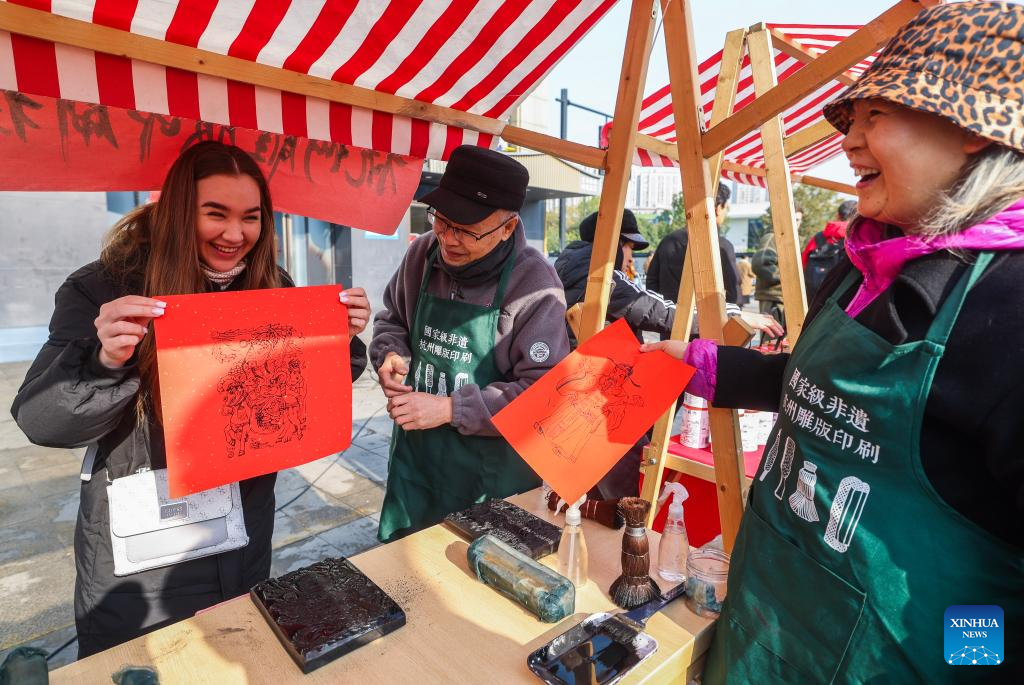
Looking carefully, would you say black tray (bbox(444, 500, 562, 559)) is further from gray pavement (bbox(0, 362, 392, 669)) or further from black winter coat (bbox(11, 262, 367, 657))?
gray pavement (bbox(0, 362, 392, 669))

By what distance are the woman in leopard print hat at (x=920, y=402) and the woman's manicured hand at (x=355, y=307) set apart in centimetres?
112

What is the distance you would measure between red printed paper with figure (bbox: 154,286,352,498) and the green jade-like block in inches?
19.9

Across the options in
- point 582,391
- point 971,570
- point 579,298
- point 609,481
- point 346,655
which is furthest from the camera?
point 579,298

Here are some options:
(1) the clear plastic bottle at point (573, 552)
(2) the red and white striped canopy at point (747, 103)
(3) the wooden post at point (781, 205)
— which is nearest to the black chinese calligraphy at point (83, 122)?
(1) the clear plastic bottle at point (573, 552)

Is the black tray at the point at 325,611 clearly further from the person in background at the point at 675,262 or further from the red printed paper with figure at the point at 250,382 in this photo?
the person in background at the point at 675,262

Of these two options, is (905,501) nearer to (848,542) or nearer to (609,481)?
(848,542)

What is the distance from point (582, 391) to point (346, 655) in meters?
0.78

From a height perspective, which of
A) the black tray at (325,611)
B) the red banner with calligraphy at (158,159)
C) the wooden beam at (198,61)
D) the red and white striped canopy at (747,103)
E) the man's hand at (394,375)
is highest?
the red and white striped canopy at (747,103)

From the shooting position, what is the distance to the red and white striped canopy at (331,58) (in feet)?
3.92

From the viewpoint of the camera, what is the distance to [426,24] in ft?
4.92

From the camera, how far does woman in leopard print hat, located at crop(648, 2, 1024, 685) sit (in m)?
0.80

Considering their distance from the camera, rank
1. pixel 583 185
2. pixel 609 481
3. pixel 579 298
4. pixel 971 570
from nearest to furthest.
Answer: pixel 971 570 → pixel 609 481 → pixel 579 298 → pixel 583 185

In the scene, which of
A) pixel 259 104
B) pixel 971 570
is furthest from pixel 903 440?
pixel 259 104

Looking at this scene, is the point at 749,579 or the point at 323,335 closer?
the point at 749,579
